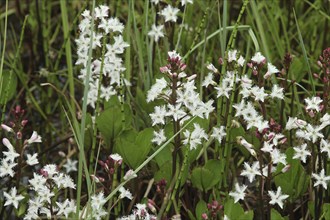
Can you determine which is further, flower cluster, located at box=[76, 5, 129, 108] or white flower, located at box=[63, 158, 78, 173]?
white flower, located at box=[63, 158, 78, 173]

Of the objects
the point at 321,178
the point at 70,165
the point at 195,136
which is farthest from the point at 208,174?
the point at 70,165

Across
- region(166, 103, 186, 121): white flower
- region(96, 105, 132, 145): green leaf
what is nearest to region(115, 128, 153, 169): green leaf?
region(96, 105, 132, 145): green leaf

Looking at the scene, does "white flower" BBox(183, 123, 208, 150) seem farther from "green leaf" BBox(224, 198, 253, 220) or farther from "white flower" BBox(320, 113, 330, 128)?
"white flower" BBox(320, 113, 330, 128)

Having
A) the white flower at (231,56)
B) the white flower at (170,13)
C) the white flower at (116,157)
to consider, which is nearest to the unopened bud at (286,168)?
the white flower at (231,56)

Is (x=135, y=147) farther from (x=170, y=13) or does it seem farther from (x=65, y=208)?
(x=170, y=13)

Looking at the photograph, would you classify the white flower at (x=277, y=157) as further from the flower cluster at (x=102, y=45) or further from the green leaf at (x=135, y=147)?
the flower cluster at (x=102, y=45)

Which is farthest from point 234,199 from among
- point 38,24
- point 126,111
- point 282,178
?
point 38,24

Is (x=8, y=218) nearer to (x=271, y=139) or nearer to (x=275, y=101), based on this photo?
(x=271, y=139)

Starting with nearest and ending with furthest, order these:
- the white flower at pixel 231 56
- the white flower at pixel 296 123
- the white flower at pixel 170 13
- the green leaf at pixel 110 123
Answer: the white flower at pixel 296 123 → the white flower at pixel 231 56 → the green leaf at pixel 110 123 → the white flower at pixel 170 13
